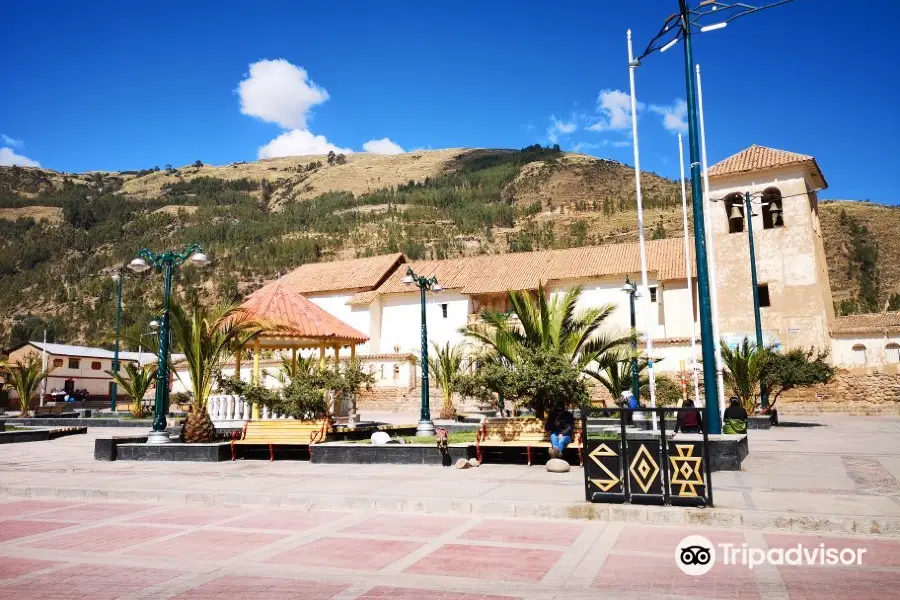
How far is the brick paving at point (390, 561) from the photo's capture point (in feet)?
16.1

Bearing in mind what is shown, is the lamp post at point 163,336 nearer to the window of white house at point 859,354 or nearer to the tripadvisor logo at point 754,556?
the tripadvisor logo at point 754,556

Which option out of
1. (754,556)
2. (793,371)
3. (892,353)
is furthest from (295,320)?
(892,353)

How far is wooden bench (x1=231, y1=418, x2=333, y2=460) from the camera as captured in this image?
1383cm

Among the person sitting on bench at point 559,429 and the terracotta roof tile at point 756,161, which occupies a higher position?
the terracotta roof tile at point 756,161

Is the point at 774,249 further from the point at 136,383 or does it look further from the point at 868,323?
the point at 136,383

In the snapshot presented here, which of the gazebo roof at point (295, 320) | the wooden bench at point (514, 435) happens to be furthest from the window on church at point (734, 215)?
the wooden bench at point (514, 435)

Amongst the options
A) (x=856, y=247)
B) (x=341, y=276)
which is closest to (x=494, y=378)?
(x=341, y=276)

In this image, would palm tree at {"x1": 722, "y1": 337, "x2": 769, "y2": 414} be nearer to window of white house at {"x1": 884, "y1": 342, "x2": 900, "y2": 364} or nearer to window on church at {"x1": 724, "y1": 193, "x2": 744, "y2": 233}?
window of white house at {"x1": 884, "y1": 342, "x2": 900, "y2": 364}

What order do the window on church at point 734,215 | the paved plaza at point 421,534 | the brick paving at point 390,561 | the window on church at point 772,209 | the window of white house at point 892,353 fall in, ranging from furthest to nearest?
the window on church at point 734,215, the window on church at point 772,209, the window of white house at point 892,353, the paved plaza at point 421,534, the brick paving at point 390,561

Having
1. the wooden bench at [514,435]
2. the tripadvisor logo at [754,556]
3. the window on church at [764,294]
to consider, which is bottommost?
the tripadvisor logo at [754,556]

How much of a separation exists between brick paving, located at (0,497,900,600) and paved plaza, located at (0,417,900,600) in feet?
0.08

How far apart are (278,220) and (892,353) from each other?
91.4 m

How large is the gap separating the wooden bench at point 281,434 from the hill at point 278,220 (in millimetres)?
37548

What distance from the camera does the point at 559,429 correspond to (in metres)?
12.1
